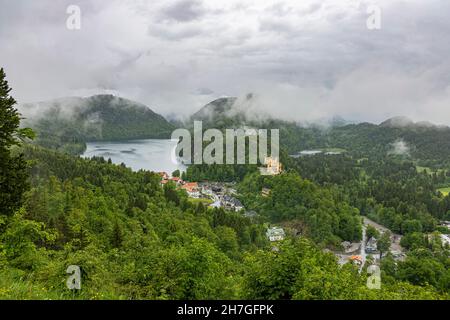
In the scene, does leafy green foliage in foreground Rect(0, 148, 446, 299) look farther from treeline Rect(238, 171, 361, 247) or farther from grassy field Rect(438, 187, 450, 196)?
grassy field Rect(438, 187, 450, 196)

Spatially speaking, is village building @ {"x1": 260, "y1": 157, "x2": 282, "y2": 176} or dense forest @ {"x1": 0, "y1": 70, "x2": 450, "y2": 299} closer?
dense forest @ {"x1": 0, "y1": 70, "x2": 450, "y2": 299}

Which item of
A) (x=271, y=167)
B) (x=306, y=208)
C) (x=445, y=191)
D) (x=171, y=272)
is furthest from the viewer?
(x=445, y=191)

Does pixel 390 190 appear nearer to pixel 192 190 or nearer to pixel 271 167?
pixel 271 167

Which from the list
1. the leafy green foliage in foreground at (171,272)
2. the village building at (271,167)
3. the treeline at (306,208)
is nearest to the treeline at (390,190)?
the treeline at (306,208)

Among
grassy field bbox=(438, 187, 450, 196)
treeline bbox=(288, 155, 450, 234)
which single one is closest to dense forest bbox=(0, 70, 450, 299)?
treeline bbox=(288, 155, 450, 234)

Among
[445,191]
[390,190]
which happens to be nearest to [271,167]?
[390,190]

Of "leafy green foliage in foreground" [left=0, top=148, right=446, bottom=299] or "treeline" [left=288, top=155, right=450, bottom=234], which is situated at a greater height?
"leafy green foliage in foreground" [left=0, top=148, right=446, bottom=299]
